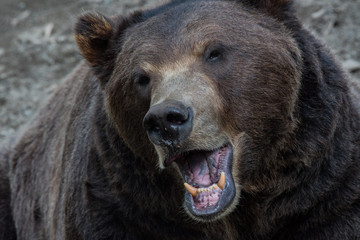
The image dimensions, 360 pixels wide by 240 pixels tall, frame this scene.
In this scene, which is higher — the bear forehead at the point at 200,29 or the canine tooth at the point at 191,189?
the bear forehead at the point at 200,29

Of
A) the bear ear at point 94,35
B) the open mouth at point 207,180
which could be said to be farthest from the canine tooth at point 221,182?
the bear ear at point 94,35

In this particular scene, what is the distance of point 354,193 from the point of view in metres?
5.22

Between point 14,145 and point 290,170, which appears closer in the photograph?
point 290,170

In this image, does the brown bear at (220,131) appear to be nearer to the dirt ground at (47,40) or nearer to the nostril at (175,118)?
the nostril at (175,118)

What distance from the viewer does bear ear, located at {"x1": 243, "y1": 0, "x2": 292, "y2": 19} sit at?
5.30 metres

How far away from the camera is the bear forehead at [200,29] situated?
5.02 m

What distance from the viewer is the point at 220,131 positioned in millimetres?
4801

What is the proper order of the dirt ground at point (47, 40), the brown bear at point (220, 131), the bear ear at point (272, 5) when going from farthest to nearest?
1. the dirt ground at point (47, 40)
2. the bear ear at point (272, 5)
3. the brown bear at point (220, 131)

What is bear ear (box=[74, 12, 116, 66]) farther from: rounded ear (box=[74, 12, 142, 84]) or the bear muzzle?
the bear muzzle

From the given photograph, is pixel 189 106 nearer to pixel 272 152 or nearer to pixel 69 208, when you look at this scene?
pixel 272 152

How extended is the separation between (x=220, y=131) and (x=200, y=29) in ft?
2.28

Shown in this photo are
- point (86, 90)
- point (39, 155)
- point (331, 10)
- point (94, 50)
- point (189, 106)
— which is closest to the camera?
point (189, 106)

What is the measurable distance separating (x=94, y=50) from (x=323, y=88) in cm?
156

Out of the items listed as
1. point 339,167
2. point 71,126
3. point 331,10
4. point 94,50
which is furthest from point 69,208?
point 331,10
